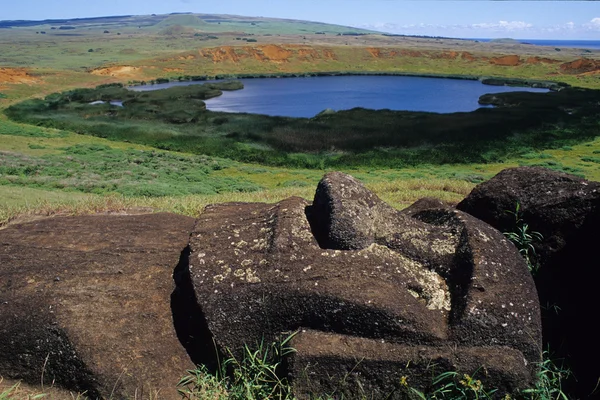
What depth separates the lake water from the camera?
7700 cm

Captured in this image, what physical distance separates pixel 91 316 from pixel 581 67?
137 metres

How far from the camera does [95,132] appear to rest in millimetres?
55188

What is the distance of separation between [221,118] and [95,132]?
15.2 metres

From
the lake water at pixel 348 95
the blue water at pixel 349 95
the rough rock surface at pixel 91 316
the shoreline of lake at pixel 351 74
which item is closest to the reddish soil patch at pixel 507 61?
the shoreline of lake at pixel 351 74

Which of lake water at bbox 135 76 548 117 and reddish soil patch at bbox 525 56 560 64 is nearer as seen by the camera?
lake water at bbox 135 76 548 117

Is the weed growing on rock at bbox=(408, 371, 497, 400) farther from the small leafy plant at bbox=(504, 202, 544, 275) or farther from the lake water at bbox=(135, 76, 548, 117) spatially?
the lake water at bbox=(135, 76, 548, 117)

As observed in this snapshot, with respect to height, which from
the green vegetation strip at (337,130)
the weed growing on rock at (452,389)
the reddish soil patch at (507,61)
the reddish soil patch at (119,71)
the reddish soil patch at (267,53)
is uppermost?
the reddish soil patch at (507,61)

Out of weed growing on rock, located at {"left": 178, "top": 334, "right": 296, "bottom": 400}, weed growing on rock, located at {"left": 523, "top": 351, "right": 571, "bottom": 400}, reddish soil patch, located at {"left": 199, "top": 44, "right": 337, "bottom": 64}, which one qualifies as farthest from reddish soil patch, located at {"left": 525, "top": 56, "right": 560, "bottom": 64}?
weed growing on rock, located at {"left": 178, "top": 334, "right": 296, "bottom": 400}

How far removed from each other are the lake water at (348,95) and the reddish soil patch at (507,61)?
2327cm

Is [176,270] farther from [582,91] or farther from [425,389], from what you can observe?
[582,91]

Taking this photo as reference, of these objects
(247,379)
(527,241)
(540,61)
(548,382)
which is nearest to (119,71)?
(540,61)

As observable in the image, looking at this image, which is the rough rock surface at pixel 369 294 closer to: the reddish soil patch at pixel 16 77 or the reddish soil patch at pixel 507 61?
the reddish soil patch at pixel 16 77

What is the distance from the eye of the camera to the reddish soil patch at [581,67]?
115m

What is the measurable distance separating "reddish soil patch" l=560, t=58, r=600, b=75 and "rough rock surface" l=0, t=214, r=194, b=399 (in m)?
132
